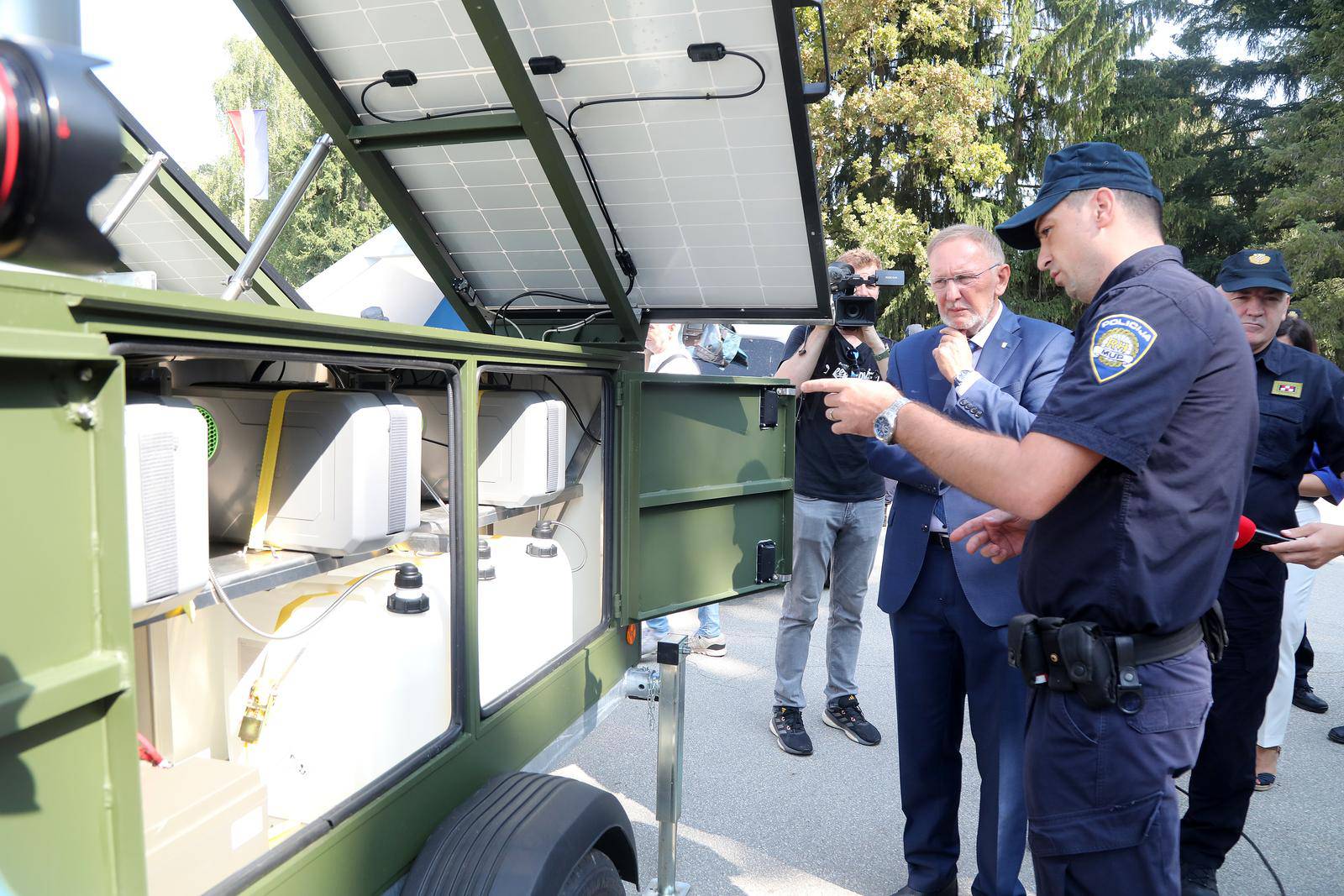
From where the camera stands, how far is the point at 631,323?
9.42 ft

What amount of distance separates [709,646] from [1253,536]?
10.1ft

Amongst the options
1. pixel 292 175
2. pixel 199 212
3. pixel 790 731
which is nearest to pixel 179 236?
pixel 199 212

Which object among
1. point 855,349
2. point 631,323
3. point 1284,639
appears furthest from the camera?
point 855,349

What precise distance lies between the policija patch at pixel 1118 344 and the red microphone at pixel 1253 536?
133 centimetres

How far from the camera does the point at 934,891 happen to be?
2.91m

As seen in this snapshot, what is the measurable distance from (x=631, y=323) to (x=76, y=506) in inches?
79.2

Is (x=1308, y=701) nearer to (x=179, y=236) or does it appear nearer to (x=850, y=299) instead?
(x=850, y=299)

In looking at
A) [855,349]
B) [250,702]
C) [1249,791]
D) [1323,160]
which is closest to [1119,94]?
[1323,160]

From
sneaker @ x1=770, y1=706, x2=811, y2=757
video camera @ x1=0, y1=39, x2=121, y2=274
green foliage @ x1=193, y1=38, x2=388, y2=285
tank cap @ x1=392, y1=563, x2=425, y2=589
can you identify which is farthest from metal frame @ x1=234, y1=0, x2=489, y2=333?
green foliage @ x1=193, y1=38, x2=388, y2=285

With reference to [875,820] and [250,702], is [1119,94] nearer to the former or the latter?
[875,820]

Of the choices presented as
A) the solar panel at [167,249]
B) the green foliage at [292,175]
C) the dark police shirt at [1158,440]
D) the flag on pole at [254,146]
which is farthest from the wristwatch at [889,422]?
the green foliage at [292,175]

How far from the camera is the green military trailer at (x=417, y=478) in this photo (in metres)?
1.00

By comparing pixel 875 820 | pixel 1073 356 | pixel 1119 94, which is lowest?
pixel 875 820

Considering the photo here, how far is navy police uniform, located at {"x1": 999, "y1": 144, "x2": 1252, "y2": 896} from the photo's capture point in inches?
68.1
